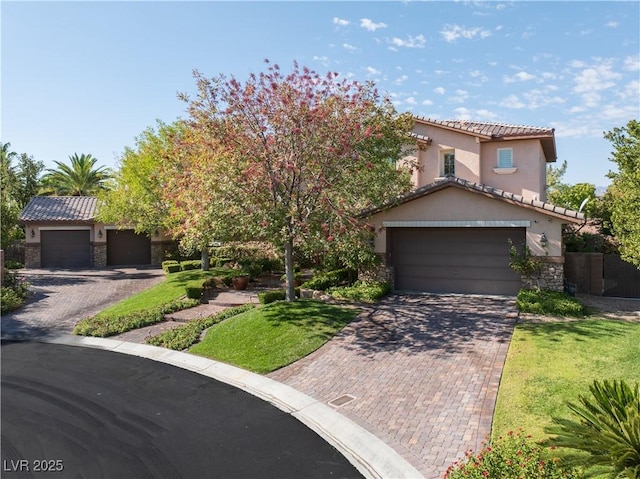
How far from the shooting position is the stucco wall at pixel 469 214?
1636cm

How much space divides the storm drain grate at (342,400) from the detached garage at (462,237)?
983 centimetres

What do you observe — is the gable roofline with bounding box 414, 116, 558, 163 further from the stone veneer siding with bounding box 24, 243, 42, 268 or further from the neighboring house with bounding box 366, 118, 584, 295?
the stone veneer siding with bounding box 24, 243, 42, 268

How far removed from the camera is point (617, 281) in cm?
1764

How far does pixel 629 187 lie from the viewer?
12.5 m

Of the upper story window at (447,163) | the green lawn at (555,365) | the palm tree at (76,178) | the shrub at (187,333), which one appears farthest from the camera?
the palm tree at (76,178)

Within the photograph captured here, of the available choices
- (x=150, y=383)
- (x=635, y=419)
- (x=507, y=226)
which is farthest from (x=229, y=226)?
(x=635, y=419)

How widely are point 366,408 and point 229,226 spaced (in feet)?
28.1

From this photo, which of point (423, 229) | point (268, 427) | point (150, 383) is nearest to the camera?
point (268, 427)

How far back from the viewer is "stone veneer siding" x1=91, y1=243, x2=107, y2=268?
33156 millimetres

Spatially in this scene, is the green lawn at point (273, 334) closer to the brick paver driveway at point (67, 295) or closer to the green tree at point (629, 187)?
the brick paver driveway at point (67, 295)

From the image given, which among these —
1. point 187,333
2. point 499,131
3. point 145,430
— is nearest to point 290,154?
point 187,333

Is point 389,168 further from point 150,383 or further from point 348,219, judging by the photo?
point 150,383

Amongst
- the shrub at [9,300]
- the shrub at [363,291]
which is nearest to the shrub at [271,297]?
the shrub at [363,291]

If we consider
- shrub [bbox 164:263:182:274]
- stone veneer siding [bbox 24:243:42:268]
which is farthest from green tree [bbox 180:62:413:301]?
stone veneer siding [bbox 24:243:42:268]
